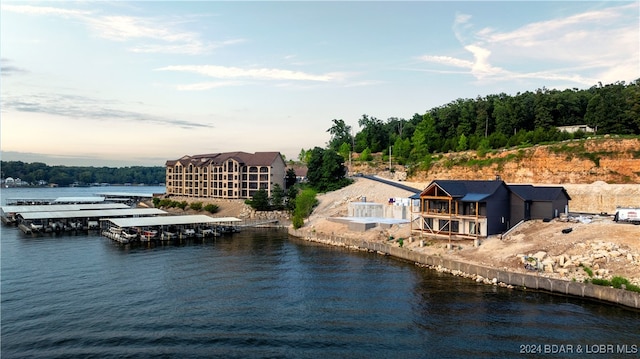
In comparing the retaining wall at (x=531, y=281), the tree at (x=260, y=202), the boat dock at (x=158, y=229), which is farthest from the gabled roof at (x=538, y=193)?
the tree at (x=260, y=202)

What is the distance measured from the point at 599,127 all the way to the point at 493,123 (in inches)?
1162

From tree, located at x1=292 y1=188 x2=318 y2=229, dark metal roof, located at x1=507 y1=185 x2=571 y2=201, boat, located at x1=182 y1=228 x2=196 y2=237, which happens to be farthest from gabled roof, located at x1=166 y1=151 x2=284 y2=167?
A: dark metal roof, located at x1=507 y1=185 x2=571 y2=201

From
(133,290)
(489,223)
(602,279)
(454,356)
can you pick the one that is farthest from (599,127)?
(133,290)

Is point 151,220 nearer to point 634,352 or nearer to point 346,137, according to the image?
point 634,352

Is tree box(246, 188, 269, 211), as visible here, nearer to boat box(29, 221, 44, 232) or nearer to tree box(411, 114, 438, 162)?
boat box(29, 221, 44, 232)

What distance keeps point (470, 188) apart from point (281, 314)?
32.7 m

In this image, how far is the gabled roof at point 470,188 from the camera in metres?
52.3

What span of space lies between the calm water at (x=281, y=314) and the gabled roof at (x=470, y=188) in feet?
38.1

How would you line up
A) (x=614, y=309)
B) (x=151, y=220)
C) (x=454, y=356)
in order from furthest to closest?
(x=151, y=220), (x=614, y=309), (x=454, y=356)

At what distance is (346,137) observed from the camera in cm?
16725

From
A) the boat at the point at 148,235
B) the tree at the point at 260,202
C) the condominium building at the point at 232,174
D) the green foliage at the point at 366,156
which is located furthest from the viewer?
the green foliage at the point at 366,156

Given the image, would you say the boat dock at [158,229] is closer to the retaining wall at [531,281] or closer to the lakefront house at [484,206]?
the retaining wall at [531,281]

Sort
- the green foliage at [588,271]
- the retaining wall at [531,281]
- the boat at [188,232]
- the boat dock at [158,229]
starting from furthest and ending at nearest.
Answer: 1. the boat at [188,232]
2. the boat dock at [158,229]
3. the green foliage at [588,271]
4. the retaining wall at [531,281]

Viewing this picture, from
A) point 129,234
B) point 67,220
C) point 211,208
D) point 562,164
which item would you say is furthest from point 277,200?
point 562,164
